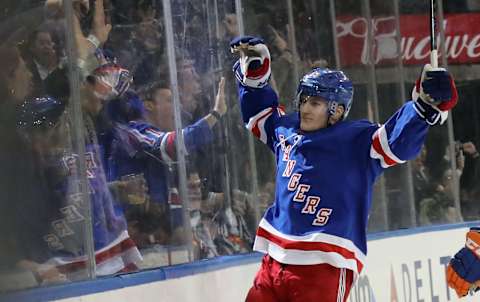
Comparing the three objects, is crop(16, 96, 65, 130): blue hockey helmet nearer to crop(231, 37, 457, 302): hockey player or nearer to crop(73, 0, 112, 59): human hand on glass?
crop(73, 0, 112, 59): human hand on glass

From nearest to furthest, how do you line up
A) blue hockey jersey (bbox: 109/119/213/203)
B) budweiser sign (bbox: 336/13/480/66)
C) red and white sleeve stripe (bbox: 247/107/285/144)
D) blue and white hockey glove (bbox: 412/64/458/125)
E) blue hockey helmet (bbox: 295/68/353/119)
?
blue and white hockey glove (bbox: 412/64/458/125) < blue hockey helmet (bbox: 295/68/353/119) < blue hockey jersey (bbox: 109/119/213/203) < red and white sleeve stripe (bbox: 247/107/285/144) < budweiser sign (bbox: 336/13/480/66)

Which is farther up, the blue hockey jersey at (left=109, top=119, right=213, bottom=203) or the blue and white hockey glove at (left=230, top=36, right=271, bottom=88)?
the blue and white hockey glove at (left=230, top=36, right=271, bottom=88)

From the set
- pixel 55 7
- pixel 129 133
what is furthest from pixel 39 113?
pixel 129 133

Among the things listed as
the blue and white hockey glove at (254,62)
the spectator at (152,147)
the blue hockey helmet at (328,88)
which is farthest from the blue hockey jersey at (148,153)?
the blue hockey helmet at (328,88)

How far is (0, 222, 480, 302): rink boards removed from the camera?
414 centimetres

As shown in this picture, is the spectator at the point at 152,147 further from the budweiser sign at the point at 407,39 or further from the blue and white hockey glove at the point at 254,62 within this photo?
the budweiser sign at the point at 407,39

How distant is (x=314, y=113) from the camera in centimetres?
427

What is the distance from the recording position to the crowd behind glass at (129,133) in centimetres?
388

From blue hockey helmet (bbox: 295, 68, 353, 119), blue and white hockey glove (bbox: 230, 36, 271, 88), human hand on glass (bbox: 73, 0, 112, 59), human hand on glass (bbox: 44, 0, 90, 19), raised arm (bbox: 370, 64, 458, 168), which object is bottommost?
raised arm (bbox: 370, 64, 458, 168)

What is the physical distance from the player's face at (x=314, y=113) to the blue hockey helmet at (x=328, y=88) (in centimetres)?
2

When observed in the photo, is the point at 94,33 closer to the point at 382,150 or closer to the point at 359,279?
the point at 382,150

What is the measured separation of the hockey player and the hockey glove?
56 centimetres

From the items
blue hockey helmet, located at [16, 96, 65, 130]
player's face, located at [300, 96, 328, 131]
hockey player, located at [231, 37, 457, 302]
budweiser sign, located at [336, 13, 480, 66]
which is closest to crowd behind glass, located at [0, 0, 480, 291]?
blue hockey helmet, located at [16, 96, 65, 130]

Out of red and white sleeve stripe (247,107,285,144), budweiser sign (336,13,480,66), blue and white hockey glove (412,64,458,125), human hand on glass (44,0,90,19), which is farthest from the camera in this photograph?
budweiser sign (336,13,480,66)
